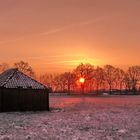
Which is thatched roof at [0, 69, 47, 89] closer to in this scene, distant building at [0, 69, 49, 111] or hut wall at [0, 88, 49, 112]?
distant building at [0, 69, 49, 111]

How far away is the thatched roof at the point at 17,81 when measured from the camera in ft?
160

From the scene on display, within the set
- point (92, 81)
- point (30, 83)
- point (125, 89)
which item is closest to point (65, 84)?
point (92, 81)

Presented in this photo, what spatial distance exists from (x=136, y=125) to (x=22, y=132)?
961 cm

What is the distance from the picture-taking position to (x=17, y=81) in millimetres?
50250

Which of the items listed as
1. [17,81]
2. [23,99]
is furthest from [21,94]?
[17,81]

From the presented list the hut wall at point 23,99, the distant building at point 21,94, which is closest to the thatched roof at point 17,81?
the distant building at point 21,94

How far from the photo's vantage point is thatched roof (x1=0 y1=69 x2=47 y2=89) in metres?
48.8

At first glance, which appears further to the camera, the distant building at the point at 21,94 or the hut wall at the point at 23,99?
the distant building at the point at 21,94

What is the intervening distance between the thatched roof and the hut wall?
2.17 feet

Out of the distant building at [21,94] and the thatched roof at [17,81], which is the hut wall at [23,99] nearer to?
the distant building at [21,94]

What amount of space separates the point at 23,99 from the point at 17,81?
3211 mm

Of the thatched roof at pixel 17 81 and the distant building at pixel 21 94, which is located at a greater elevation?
the thatched roof at pixel 17 81

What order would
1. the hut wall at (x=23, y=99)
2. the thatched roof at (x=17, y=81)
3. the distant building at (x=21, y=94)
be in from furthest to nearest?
the thatched roof at (x=17, y=81), the distant building at (x=21, y=94), the hut wall at (x=23, y=99)

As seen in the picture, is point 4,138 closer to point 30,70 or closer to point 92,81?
point 30,70
